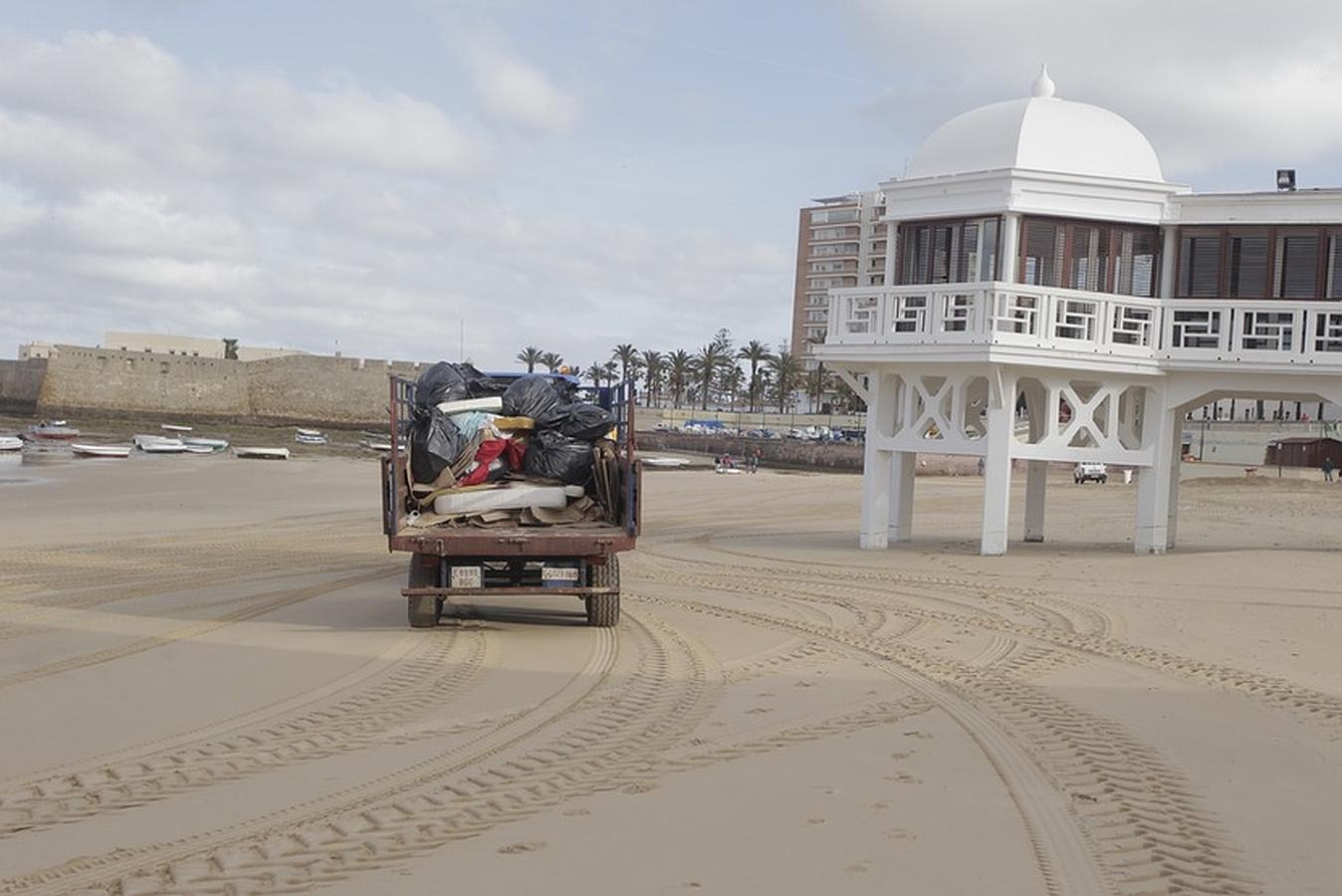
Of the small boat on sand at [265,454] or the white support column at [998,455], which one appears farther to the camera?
the small boat on sand at [265,454]

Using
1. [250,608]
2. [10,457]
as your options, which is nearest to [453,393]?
[250,608]

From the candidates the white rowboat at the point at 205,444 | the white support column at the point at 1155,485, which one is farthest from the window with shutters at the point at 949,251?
the white rowboat at the point at 205,444

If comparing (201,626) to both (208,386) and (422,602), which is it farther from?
(208,386)

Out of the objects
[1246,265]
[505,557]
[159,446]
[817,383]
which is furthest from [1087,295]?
[817,383]

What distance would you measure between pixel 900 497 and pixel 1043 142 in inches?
247

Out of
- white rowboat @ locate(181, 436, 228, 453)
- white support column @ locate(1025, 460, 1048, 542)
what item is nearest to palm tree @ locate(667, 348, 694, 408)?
white rowboat @ locate(181, 436, 228, 453)

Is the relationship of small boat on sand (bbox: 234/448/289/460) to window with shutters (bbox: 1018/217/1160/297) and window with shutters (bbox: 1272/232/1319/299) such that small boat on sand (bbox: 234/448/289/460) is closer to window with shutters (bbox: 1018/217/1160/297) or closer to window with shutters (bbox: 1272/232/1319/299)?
window with shutters (bbox: 1018/217/1160/297)

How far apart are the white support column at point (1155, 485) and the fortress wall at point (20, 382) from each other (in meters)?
96.2

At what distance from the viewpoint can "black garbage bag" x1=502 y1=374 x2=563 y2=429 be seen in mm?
13539

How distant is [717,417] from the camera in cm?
12875

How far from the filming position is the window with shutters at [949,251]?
64.4ft

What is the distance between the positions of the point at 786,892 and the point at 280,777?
9.17 ft

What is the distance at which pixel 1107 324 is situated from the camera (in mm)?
19578

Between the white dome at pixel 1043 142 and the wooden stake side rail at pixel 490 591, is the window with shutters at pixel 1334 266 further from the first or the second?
the wooden stake side rail at pixel 490 591
